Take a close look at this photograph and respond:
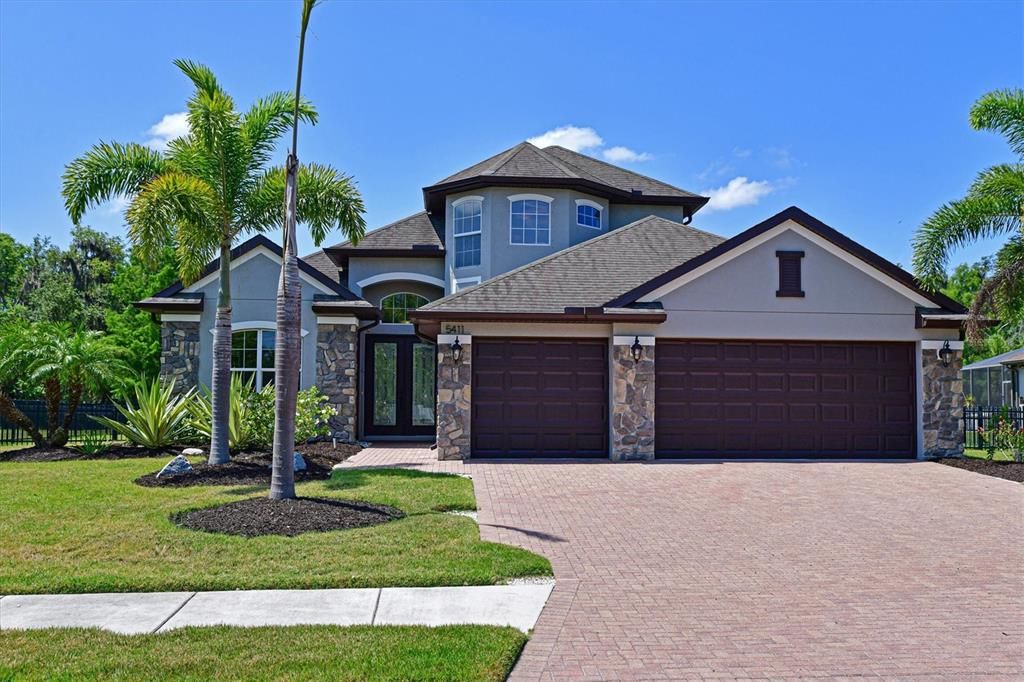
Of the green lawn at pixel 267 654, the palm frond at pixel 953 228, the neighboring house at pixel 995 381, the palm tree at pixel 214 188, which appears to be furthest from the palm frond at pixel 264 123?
the neighboring house at pixel 995 381

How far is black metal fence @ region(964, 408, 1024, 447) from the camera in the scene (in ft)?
55.5

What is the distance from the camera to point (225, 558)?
737 cm

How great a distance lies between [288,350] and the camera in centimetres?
997

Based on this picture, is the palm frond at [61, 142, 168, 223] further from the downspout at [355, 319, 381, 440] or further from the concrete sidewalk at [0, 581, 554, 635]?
the concrete sidewalk at [0, 581, 554, 635]

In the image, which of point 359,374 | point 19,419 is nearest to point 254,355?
point 359,374

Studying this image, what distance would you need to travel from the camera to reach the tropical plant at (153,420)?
15.5 m

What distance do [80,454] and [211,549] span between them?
998 cm

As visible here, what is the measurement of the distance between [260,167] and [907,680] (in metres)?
12.7

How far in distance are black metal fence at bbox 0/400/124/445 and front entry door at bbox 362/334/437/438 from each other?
6.20 m

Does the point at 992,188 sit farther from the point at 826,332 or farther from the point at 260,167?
the point at 260,167

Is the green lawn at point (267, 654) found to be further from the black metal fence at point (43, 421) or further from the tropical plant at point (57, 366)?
the black metal fence at point (43, 421)

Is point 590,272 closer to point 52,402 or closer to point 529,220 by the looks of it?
point 529,220

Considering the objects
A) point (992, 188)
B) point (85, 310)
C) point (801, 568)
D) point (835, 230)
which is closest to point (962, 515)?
point (801, 568)

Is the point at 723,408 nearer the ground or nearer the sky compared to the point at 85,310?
nearer the ground
